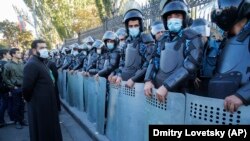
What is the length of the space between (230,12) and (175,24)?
2.30 ft

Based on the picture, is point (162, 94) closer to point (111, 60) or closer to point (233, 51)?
point (233, 51)

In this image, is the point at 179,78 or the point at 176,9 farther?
the point at 176,9

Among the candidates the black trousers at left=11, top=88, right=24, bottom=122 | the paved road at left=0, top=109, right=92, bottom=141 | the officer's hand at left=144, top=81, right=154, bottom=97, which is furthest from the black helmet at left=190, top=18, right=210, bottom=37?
the black trousers at left=11, top=88, right=24, bottom=122

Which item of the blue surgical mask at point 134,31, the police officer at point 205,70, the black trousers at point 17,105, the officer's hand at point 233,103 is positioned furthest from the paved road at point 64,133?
the officer's hand at point 233,103

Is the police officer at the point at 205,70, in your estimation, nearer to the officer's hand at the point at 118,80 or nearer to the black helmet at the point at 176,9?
the black helmet at the point at 176,9

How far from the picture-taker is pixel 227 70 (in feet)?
7.57

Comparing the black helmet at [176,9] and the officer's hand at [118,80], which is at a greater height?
the black helmet at [176,9]

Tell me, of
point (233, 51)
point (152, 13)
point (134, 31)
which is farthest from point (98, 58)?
point (233, 51)

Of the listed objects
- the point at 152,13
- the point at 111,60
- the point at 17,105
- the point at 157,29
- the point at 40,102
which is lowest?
the point at 17,105

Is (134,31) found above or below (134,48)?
above

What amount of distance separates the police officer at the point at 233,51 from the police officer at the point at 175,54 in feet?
0.94

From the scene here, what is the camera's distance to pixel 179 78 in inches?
104

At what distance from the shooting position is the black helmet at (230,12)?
7.91ft

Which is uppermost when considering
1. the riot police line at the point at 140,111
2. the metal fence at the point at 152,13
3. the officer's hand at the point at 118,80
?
the metal fence at the point at 152,13
